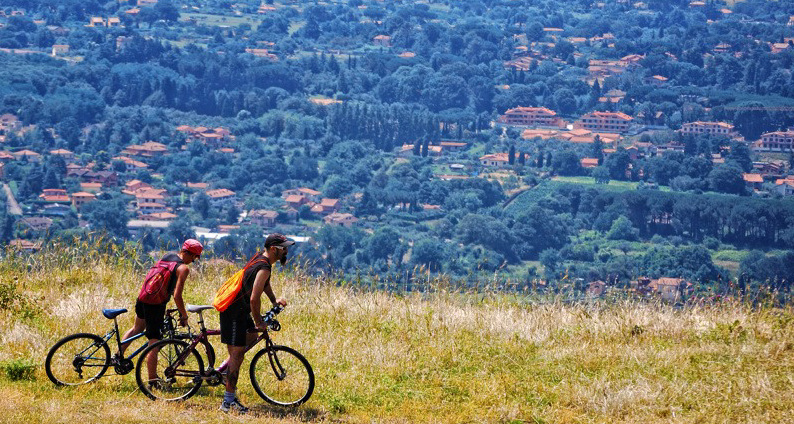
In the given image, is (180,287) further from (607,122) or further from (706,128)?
(607,122)

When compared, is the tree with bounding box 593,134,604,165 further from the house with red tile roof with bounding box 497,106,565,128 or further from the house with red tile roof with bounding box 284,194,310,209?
the house with red tile roof with bounding box 284,194,310,209

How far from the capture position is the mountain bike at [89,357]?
698cm

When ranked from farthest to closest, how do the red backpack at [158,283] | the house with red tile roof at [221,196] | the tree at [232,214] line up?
the house with red tile roof at [221,196]
the tree at [232,214]
the red backpack at [158,283]

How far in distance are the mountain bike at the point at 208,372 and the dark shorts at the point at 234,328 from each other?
11 cm

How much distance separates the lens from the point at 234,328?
6.65 m

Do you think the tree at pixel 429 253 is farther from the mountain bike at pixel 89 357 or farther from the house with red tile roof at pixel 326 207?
the mountain bike at pixel 89 357

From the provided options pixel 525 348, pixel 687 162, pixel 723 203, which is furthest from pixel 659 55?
pixel 525 348

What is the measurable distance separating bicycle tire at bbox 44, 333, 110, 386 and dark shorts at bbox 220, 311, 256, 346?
3.26 feet

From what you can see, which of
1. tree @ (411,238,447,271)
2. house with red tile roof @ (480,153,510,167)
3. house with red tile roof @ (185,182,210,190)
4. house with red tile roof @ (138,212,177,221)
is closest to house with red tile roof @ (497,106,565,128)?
house with red tile roof @ (480,153,510,167)

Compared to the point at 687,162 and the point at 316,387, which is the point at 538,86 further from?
the point at 316,387

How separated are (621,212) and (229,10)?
332 ft

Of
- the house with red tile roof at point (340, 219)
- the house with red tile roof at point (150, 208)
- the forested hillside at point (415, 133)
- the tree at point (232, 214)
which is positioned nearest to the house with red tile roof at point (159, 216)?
the forested hillside at point (415, 133)

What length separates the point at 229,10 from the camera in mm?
161000

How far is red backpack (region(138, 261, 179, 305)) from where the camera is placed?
6.81 metres
